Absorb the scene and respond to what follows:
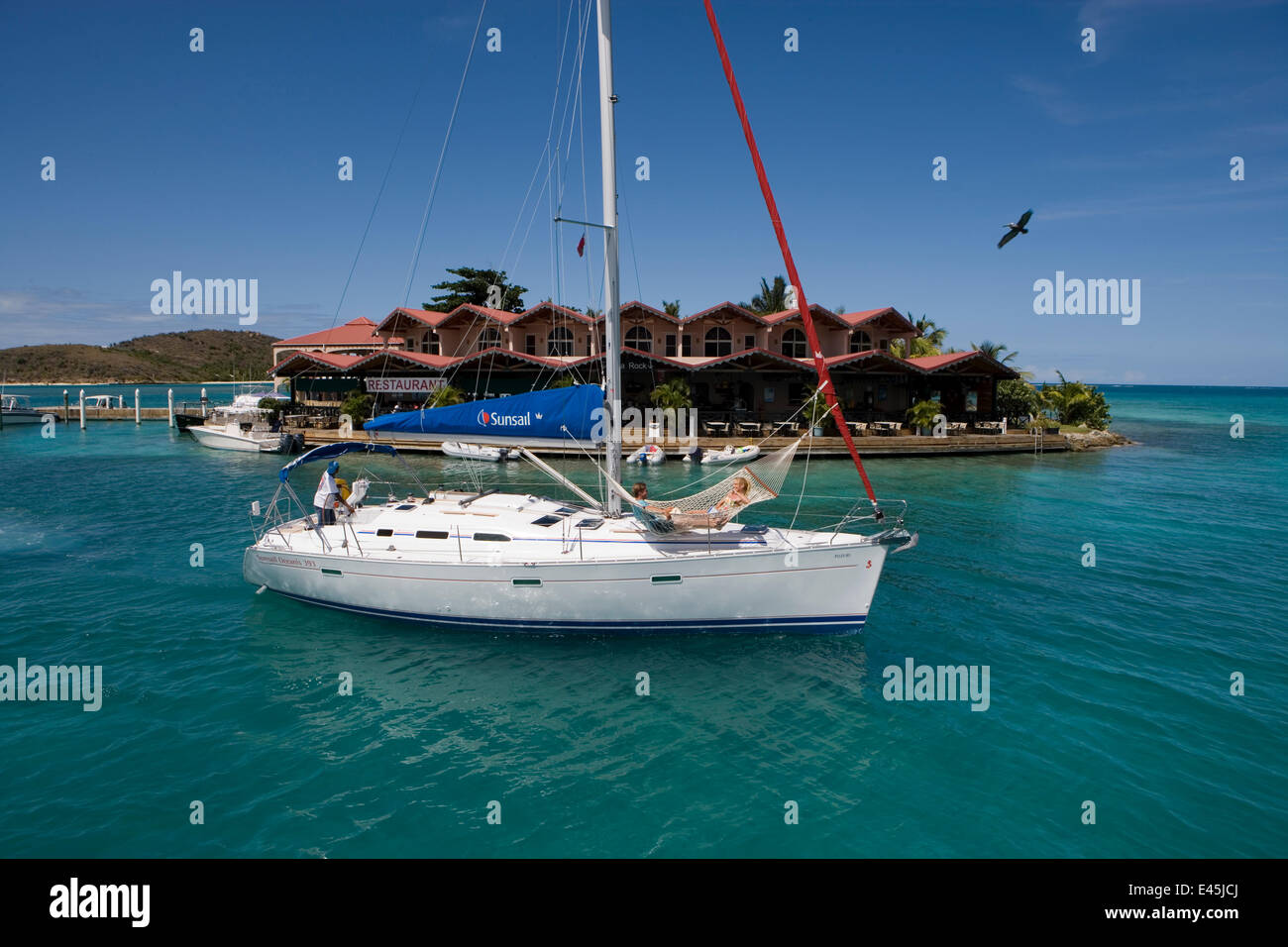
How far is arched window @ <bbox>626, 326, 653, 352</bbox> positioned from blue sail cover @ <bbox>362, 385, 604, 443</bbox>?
1212 inches

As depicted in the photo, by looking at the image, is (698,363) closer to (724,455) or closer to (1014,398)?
(724,455)

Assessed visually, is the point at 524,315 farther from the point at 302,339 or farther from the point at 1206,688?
the point at 1206,688

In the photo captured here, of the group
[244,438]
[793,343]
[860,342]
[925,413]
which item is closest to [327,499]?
[244,438]

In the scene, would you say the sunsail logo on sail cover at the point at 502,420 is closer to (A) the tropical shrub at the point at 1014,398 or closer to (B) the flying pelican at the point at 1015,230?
(B) the flying pelican at the point at 1015,230

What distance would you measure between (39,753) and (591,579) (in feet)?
25.0

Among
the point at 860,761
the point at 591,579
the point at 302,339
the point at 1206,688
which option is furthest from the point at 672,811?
the point at 302,339

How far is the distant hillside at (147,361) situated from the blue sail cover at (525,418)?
143 meters

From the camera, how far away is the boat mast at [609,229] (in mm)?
11516

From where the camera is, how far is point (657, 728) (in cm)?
924

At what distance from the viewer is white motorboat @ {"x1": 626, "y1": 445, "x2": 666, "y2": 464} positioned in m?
32.2

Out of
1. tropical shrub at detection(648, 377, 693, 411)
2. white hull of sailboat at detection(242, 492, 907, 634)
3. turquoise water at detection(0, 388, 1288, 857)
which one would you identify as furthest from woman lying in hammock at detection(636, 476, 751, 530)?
tropical shrub at detection(648, 377, 693, 411)

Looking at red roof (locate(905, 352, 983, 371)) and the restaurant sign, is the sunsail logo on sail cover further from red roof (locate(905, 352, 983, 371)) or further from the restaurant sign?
red roof (locate(905, 352, 983, 371))

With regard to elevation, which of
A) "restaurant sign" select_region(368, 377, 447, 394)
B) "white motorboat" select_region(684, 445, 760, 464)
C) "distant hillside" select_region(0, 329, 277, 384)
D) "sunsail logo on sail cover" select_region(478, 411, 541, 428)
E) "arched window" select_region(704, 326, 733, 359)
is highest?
"distant hillside" select_region(0, 329, 277, 384)

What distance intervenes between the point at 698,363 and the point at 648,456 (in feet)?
31.1
